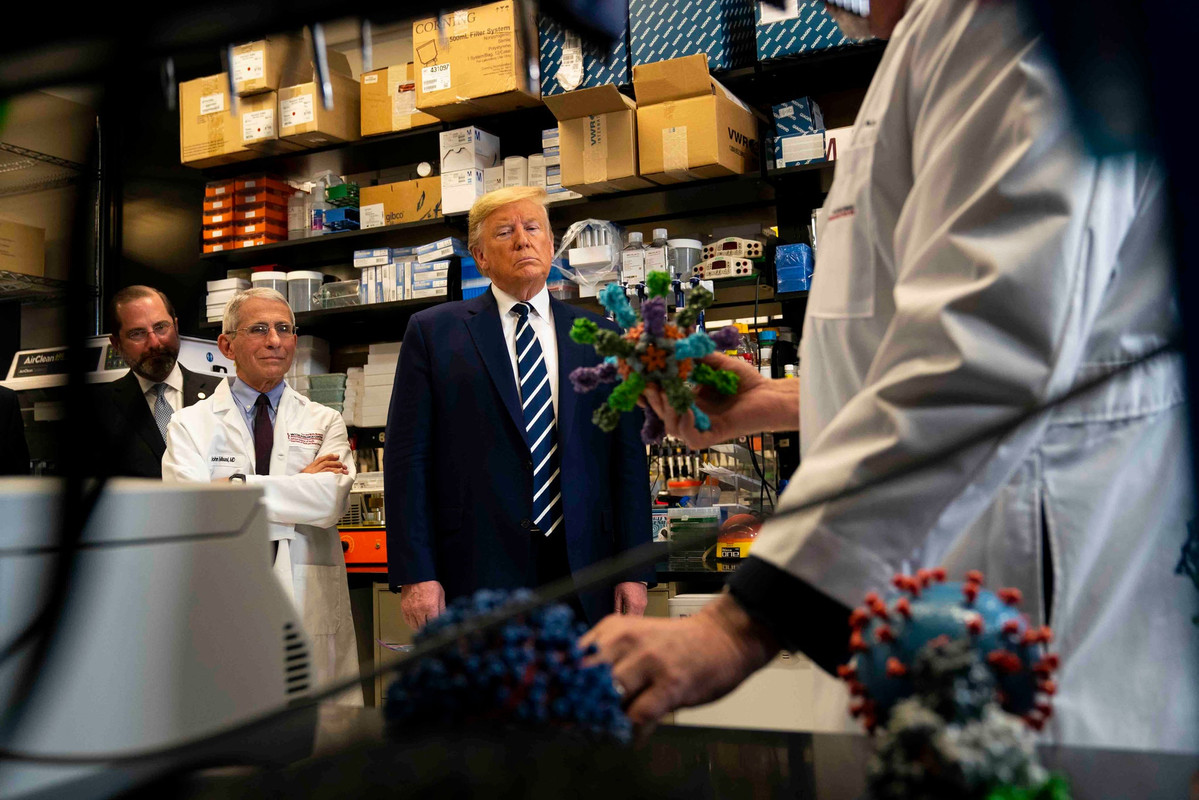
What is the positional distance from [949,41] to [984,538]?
41cm

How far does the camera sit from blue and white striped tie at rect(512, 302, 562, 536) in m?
2.54

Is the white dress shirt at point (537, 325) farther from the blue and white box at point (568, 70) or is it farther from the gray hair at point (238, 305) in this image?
the blue and white box at point (568, 70)

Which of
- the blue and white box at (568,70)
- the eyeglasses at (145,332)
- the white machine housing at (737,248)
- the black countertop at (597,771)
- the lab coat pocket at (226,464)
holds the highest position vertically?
the blue and white box at (568,70)

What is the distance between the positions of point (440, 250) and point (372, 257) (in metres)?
0.40

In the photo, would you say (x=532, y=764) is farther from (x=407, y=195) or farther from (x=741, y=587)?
(x=407, y=195)

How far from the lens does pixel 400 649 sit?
3727 mm

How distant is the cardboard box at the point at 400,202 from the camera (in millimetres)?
4531

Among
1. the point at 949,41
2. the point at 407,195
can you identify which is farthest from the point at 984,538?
the point at 407,195

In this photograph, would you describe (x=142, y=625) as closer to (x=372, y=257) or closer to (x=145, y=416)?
(x=145, y=416)

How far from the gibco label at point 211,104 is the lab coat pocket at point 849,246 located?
14.7ft

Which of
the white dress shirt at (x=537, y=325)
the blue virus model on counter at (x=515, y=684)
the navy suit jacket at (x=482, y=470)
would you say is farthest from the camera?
the white dress shirt at (x=537, y=325)

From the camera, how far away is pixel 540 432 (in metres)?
2.60

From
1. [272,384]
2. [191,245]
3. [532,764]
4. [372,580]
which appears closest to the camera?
[532,764]

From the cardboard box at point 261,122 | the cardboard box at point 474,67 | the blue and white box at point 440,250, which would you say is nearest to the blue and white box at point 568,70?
the cardboard box at point 474,67
